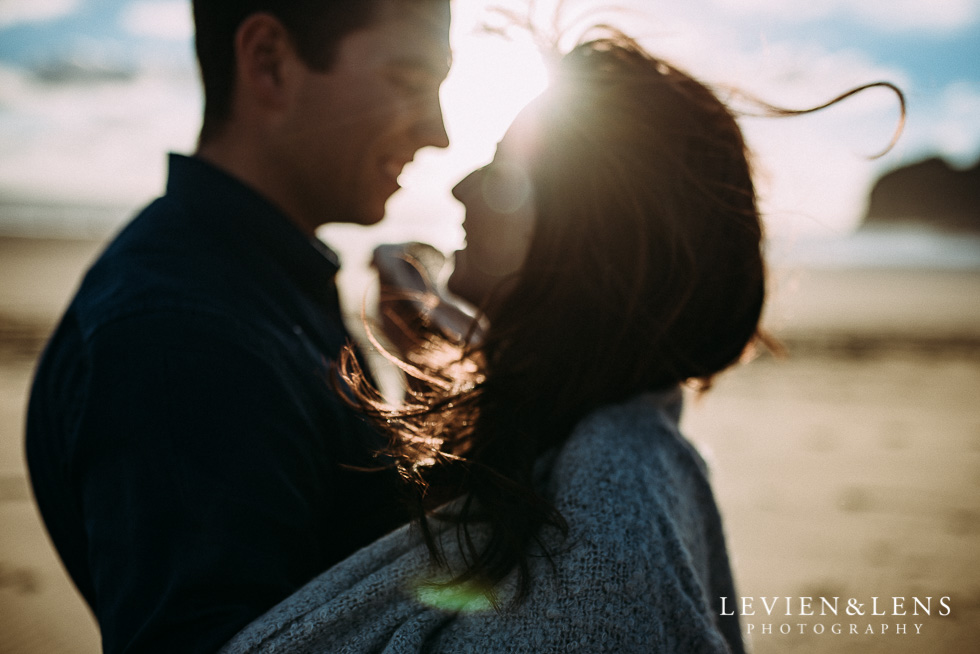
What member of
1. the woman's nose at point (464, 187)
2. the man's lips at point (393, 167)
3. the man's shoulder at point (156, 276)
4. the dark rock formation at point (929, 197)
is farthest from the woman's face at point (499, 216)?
the dark rock formation at point (929, 197)

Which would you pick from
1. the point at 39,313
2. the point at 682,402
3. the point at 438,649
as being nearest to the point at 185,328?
the point at 438,649

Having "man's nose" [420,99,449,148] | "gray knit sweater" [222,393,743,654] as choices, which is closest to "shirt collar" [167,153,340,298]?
"man's nose" [420,99,449,148]

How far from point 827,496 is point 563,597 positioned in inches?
184

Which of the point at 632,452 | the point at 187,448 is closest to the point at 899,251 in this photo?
the point at 632,452

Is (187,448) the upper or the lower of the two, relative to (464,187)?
lower

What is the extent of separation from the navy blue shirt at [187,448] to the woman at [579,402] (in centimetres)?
10

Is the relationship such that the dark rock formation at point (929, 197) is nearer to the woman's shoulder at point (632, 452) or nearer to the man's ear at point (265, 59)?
the woman's shoulder at point (632, 452)

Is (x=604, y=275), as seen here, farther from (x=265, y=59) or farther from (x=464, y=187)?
(x=265, y=59)

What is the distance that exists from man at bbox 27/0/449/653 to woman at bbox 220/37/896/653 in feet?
0.41

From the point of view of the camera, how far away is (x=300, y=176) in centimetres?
199

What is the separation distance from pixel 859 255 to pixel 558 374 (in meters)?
28.5

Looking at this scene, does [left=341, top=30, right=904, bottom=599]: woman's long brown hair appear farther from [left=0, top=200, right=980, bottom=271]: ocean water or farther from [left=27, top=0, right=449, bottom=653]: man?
[left=0, top=200, right=980, bottom=271]: ocean water

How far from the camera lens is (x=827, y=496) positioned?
4.86 metres

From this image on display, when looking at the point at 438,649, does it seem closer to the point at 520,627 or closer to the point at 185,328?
the point at 520,627
